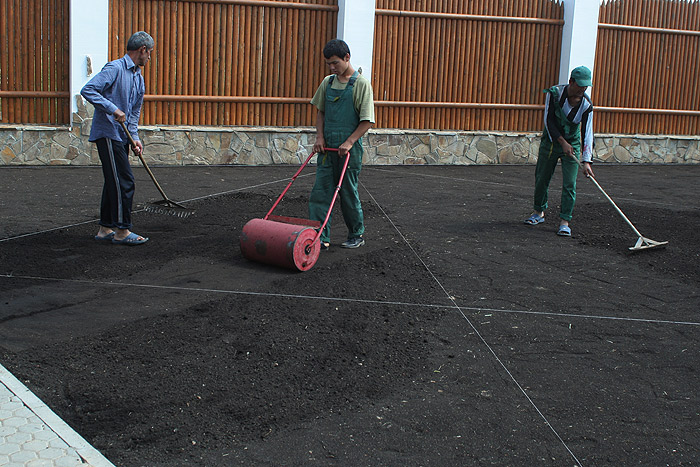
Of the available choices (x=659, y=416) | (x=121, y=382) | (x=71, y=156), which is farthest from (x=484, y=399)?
(x=71, y=156)

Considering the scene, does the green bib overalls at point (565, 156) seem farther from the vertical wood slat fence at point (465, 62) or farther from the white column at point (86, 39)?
the white column at point (86, 39)

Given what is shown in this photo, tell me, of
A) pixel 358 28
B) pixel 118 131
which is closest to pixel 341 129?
pixel 118 131

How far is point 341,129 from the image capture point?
7.05m

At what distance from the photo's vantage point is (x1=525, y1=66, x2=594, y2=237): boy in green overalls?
26.6 ft

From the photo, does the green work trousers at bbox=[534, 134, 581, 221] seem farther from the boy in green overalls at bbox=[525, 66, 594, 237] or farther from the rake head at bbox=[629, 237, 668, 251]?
the rake head at bbox=[629, 237, 668, 251]

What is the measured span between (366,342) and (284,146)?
346 inches

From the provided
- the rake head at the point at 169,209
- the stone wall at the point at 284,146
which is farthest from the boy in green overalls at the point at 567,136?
the stone wall at the point at 284,146

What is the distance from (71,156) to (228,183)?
2.74 metres

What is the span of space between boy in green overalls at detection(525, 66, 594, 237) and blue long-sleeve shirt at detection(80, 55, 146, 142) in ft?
13.4

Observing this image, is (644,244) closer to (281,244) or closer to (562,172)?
(562,172)

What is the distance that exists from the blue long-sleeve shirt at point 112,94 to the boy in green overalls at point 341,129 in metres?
1.69

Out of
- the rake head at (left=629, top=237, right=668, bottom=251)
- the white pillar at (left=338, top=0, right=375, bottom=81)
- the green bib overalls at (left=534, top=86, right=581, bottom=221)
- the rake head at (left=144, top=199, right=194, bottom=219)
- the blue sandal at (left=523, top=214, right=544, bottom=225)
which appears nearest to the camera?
the rake head at (left=629, top=237, right=668, bottom=251)

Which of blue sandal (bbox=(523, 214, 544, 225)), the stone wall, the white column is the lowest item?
blue sandal (bbox=(523, 214, 544, 225))

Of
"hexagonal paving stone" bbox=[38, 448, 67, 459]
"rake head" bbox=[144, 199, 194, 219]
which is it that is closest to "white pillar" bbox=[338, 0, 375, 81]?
"rake head" bbox=[144, 199, 194, 219]
